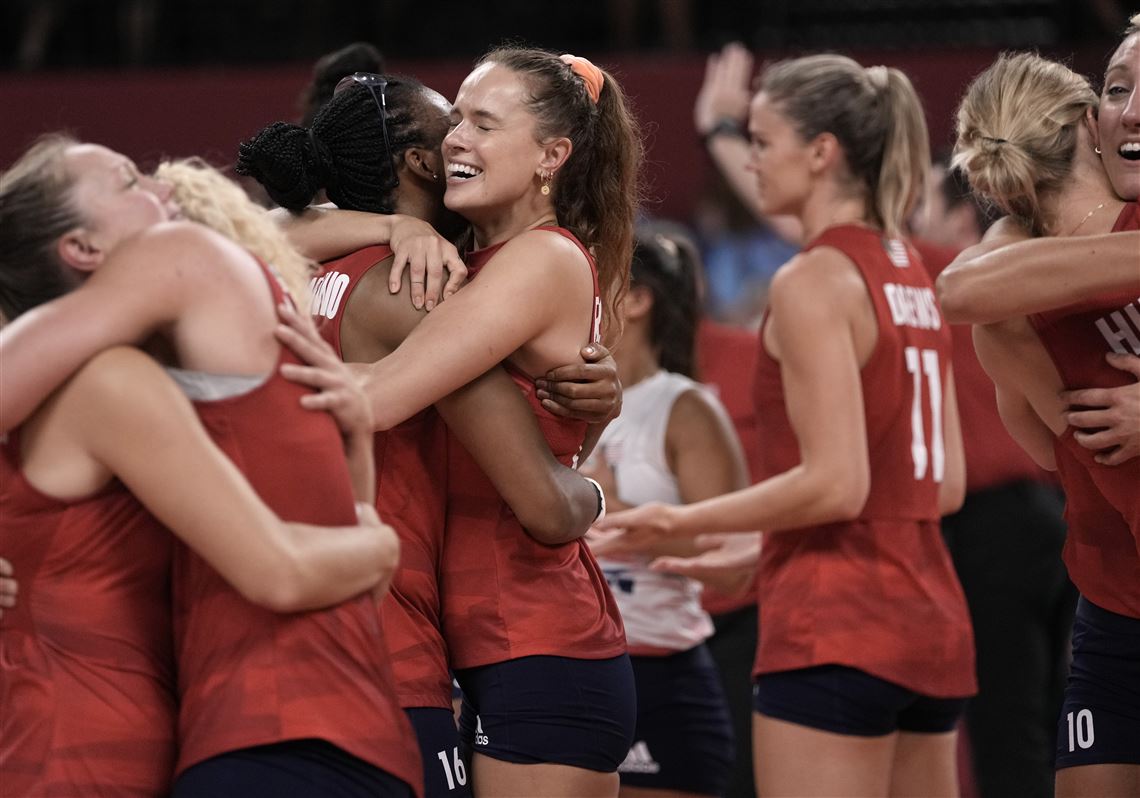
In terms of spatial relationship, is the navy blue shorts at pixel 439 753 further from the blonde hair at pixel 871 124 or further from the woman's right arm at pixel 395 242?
the blonde hair at pixel 871 124

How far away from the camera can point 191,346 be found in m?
1.88

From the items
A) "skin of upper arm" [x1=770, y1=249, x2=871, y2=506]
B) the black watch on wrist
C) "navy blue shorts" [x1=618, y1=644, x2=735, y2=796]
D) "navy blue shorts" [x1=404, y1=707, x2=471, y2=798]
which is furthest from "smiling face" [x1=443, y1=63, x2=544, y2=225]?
the black watch on wrist

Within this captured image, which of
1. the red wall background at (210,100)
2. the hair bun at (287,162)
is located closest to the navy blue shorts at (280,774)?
the hair bun at (287,162)

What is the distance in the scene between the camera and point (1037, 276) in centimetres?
256

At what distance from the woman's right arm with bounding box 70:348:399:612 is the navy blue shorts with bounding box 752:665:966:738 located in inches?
62.5

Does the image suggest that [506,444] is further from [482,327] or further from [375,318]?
[375,318]

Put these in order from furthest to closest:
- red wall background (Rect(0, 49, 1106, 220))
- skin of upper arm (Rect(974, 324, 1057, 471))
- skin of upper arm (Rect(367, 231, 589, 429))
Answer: red wall background (Rect(0, 49, 1106, 220)) → skin of upper arm (Rect(974, 324, 1057, 471)) → skin of upper arm (Rect(367, 231, 589, 429))

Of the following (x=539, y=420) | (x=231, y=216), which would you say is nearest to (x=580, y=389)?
(x=539, y=420)

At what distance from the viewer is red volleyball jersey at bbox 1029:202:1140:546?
268 cm

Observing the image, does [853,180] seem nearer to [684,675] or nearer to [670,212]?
[684,675]

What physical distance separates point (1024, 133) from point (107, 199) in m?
1.69

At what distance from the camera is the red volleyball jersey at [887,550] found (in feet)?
10.4

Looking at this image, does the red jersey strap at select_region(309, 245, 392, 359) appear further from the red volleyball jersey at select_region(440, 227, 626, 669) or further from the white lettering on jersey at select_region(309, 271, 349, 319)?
the red volleyball jersey at select_region(440, 227, 626, 669)

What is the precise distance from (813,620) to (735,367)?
2.14 meters
